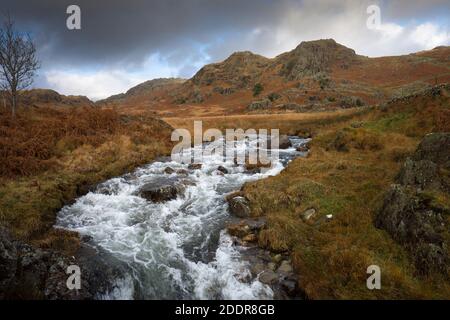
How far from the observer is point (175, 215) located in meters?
15.3

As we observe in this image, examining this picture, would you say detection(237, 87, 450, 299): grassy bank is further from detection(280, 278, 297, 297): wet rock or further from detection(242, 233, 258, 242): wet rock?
detection(242, 233, 258, 242): wet rock

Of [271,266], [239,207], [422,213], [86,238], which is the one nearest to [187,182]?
[239,207]

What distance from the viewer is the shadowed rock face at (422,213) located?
9.20 m

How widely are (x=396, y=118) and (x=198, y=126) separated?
2809 centimetres

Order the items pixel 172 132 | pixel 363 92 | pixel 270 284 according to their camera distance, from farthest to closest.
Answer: pixel 363 92
pixel 172 132
pixel 270 284

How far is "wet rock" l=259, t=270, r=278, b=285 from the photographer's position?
9724 millimetres

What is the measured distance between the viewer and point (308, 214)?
44.9ft

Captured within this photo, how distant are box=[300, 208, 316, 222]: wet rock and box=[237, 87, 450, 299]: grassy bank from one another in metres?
0.22

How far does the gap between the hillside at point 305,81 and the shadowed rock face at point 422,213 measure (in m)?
54.0

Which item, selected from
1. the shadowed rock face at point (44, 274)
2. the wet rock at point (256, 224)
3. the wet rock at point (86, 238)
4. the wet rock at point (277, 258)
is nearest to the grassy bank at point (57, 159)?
the wet rock at point (86, 238)

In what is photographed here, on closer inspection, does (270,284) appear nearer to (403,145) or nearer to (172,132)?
(403,145)

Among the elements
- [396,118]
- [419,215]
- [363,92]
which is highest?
[363,92]
